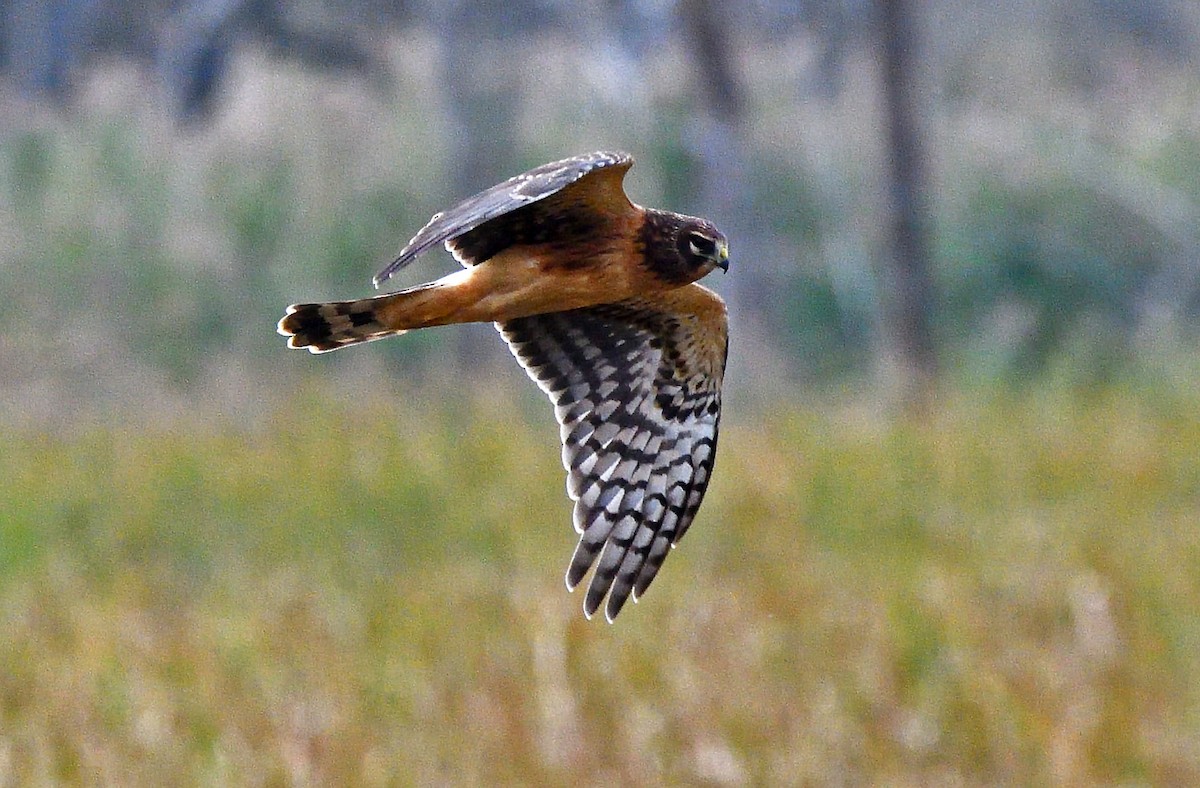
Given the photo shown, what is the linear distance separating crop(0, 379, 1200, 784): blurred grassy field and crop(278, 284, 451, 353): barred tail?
118 inches

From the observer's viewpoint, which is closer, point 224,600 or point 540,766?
point 540,766

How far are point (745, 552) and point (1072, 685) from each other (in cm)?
189

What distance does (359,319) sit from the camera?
137 inches

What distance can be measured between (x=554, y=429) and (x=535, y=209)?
246 inches

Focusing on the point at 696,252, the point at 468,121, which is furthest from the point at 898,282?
the point at 696,252

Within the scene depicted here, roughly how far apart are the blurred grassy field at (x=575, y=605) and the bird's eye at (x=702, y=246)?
3182 mm

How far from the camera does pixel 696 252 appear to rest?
11.7 feet

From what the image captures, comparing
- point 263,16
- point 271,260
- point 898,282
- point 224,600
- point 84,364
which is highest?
point 263,16

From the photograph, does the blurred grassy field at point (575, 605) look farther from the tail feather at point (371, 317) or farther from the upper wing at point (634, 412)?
the tail feather at point (371, 317)

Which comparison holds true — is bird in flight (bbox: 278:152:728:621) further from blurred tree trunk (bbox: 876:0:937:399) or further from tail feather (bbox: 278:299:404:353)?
blurred tree trunk (bbox: 876:0:937:399)

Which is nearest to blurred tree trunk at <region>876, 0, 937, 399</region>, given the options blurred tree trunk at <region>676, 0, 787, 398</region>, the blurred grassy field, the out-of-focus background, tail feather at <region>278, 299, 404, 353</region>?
the out-of-focus background

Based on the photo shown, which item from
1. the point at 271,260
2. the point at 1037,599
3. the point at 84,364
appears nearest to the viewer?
the point at 1037,599

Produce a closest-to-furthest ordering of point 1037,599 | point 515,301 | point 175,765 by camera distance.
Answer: point 515,301 < point 175,765 < point 1037,599

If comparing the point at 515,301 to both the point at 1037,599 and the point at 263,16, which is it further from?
the point at 263,16
